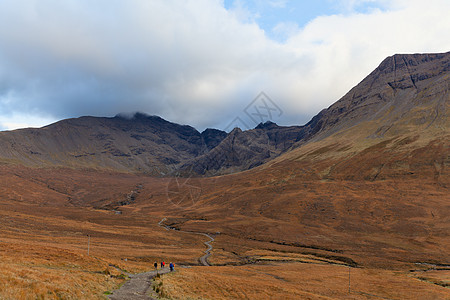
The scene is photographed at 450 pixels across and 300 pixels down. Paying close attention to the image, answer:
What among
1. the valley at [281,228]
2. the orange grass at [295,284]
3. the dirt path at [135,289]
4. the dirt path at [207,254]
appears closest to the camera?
the dirt path at [135,289]

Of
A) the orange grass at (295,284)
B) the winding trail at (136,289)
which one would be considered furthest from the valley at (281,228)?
the winding trail at (136,289)

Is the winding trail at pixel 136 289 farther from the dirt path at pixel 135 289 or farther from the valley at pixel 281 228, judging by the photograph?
the valley at pixel 281 228

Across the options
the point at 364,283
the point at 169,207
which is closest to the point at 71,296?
the point at 364,283

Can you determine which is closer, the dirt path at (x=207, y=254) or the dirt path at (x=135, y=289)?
the dirt path at (x=135, y=289)

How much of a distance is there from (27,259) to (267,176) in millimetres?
134975

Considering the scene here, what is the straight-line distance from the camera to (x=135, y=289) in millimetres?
25031

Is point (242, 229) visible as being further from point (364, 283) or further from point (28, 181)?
point (28, 181)

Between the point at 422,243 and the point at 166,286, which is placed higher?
the point at 166,286

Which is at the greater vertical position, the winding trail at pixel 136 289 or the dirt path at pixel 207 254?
the winding trail at pixel 136 289

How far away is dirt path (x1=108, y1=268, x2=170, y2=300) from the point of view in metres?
22.0

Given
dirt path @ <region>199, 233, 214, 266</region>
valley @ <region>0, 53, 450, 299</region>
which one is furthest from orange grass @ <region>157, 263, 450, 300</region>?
dirt path @ <region>199, 233, 214, 266</region>

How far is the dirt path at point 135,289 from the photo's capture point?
21969mm

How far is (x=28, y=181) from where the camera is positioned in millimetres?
182625

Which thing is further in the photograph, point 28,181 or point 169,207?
point 28,181
